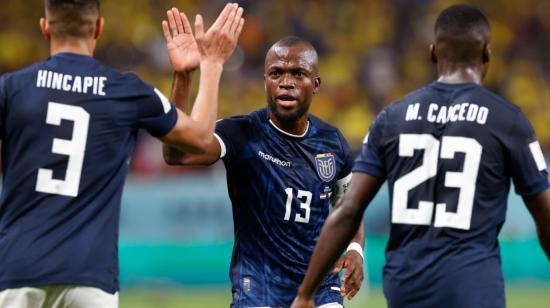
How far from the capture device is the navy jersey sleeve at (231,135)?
6.60 m

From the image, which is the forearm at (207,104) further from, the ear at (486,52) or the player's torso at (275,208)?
the ear at (486,52)

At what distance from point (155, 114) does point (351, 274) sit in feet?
6.93

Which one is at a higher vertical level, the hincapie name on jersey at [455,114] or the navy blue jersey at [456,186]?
the hincapie name on jersey at [455,114]

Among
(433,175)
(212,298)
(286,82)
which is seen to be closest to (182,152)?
(286,82)

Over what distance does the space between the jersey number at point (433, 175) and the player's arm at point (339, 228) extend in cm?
19

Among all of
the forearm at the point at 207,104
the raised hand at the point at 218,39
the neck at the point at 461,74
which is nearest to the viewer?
the neck at the point at 461,74

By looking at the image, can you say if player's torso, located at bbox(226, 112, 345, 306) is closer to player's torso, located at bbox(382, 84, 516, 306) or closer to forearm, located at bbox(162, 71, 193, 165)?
forearm, located at bbox(162, 71, 193, 165)

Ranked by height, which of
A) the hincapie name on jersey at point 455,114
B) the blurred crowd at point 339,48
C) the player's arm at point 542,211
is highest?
the blurred crowd at point 339,48

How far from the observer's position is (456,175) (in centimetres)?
493

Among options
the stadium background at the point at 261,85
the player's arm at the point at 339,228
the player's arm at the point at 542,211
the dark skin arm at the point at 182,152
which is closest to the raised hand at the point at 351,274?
the dark skin arm at the point at 182,152

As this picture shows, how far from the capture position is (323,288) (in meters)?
6.66

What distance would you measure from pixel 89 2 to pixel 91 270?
4.45 feet

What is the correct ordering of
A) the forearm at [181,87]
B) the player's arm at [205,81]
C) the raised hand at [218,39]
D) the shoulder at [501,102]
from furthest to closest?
the forearm at [181,87]
the raised hand at [218,39]
the player's arm at [205,81]
the shoulder at [501,102]

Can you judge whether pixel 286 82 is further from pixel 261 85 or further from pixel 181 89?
pixel 261 85
